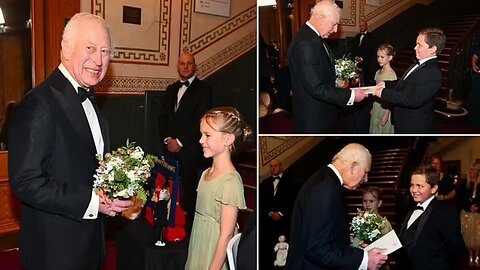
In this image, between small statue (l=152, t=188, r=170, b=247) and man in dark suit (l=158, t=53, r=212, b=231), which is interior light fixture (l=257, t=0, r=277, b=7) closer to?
man in dark suit (l=158, t=53, r=212, b=231)

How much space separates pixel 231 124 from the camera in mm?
2457

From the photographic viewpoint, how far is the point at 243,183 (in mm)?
2424

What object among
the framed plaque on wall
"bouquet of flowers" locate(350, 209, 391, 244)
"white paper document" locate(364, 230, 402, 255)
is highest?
the framed plaque on wall

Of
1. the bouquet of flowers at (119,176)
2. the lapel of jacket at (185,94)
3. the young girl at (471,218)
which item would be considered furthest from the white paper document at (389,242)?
the lapel of jacket at (185,94)

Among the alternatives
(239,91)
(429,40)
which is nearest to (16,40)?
(239,91)

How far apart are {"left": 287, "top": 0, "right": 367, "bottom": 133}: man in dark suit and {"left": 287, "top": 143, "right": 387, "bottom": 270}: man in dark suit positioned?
15 centimetres

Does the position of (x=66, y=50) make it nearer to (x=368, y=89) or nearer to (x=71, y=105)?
(x=71, y=105)

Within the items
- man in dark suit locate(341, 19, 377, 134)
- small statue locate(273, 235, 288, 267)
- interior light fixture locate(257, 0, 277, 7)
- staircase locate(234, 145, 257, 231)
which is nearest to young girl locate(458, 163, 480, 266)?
man in dark suit locate(341, 19, 377, 134)

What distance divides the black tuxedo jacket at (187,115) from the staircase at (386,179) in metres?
0.80

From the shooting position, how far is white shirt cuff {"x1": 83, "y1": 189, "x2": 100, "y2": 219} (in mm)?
2006

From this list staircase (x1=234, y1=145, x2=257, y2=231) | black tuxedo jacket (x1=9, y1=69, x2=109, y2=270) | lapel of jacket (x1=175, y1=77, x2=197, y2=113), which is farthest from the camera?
lapel of jacket (x1=175, y1=77, x2=197, y2=113)

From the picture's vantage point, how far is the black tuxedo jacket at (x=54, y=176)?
190cm

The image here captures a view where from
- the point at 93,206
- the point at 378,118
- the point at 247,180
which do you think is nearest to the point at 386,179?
the point at 378,118

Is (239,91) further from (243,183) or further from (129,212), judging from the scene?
(129,212)
